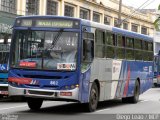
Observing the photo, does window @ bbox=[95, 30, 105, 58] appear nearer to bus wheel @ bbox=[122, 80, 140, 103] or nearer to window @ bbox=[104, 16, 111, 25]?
bus wheel @ bbox=[122, 80, 140, 103]

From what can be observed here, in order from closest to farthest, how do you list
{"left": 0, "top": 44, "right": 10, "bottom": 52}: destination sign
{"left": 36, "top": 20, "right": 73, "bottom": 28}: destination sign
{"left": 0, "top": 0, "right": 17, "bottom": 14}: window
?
{"left": 36, "top": 20, "right": 73, "bottom": 28}: destination sign
{"left": 0, "top": 44, "right": 10, "bottom": 52}: destination sign
{"left": 0, "top": 0, "right": 17, "bottom": 14}: window

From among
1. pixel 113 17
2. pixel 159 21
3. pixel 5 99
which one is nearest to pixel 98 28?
pixel 159 21

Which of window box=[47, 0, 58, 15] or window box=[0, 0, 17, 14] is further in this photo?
window box=[47, 0, 58, 15]

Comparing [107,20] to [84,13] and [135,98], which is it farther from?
[135,98]

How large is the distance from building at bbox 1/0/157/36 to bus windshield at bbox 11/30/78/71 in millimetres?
21244

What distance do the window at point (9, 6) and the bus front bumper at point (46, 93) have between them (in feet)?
65.2

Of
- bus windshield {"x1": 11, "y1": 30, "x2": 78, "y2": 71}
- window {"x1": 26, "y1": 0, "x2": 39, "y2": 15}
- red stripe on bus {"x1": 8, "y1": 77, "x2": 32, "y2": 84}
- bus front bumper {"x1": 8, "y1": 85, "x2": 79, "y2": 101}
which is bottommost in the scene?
bus front bumper {"x1": 8, "y1": 85, "x2": 79, "y2": 101}

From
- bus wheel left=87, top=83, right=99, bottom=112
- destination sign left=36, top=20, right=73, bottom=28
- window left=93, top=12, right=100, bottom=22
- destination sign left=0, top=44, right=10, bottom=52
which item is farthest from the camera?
window left=93, top=12, right=100, bottom=22

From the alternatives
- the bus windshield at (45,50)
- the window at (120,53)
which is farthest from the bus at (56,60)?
the window at (120,53)

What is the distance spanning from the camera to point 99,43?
55.2 feet

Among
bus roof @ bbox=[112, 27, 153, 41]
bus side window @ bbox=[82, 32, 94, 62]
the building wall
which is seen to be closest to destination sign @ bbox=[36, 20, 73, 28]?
bus side window @ bbox=[82, 32, 94, 62]

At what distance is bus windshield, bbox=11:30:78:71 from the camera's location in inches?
590

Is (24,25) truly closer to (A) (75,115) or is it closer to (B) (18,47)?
(B) (18,47)

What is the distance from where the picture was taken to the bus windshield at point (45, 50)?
15.0m
